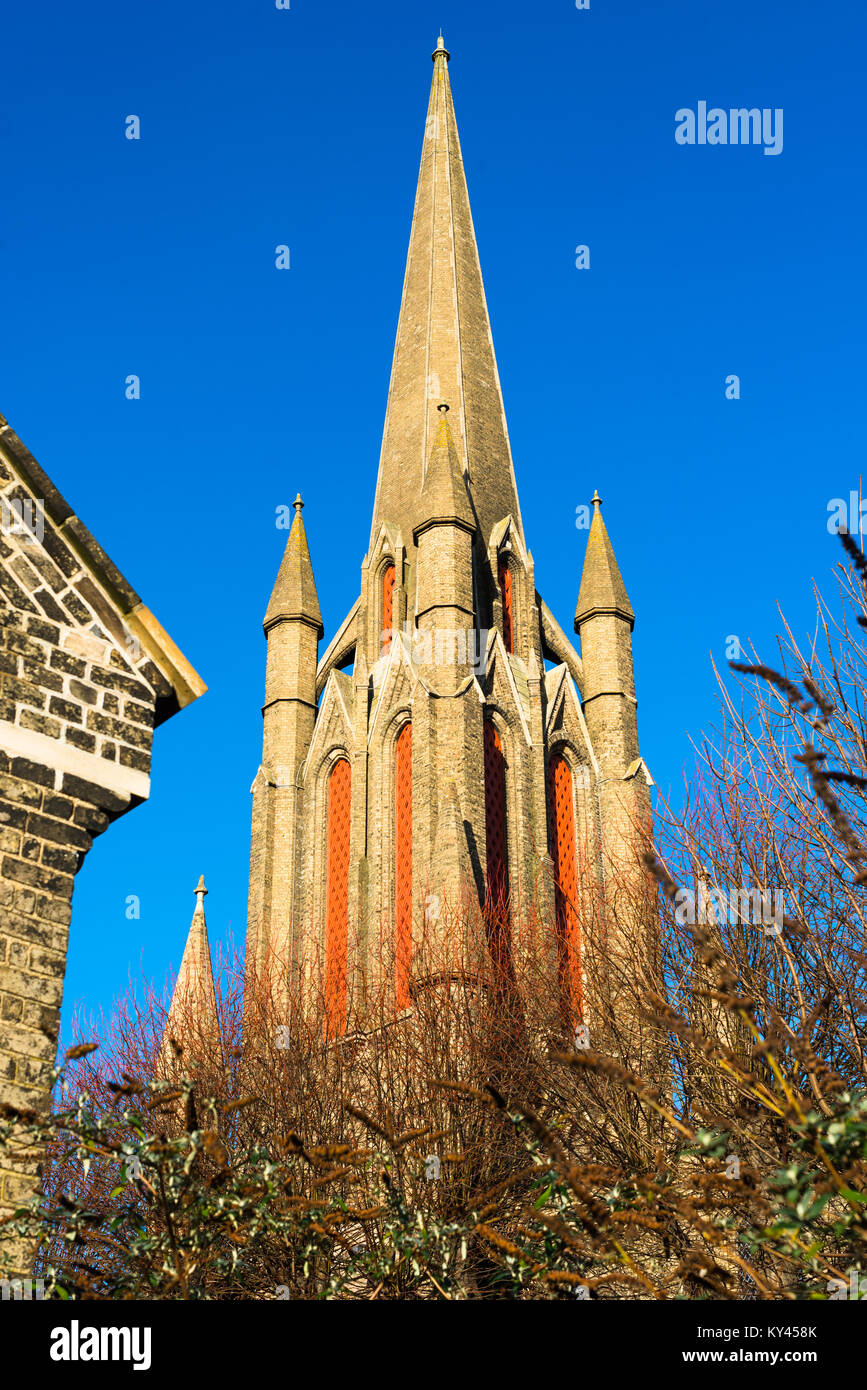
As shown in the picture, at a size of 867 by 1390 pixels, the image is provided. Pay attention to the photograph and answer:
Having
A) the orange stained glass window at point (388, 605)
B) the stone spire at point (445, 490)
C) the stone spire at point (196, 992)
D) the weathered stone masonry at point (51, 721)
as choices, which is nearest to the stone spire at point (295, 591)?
the orange stained glass window at point (388, 605)

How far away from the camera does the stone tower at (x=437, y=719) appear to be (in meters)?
31.6

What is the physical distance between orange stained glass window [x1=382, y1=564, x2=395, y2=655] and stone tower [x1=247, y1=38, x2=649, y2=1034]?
0.22 feet

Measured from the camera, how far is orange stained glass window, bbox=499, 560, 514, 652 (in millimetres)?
37562

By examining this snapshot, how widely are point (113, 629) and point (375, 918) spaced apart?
22.9 m

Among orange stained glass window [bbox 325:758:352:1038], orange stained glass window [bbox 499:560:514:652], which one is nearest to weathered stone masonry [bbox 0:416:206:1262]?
orange stained glass window [bbox 325:758:352:1038]

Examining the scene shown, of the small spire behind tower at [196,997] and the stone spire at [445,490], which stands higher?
the stone spire at [445,490]

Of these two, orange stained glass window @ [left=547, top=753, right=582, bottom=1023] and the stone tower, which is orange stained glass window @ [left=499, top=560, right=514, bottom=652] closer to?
the stone tower

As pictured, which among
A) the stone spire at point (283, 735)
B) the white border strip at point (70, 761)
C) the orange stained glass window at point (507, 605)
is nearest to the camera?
the white border strip at point (70, 761)

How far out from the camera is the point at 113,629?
9.66 meters

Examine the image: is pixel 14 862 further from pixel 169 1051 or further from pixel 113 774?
pixel 169 1051

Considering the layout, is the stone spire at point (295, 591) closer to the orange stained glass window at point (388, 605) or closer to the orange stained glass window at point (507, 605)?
the orange stained glass window at point (388, 605)

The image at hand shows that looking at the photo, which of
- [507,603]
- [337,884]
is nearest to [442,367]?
[507,603]

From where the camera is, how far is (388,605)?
3778cm
